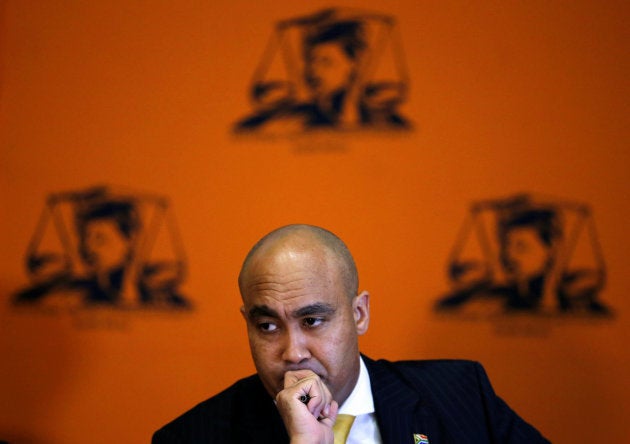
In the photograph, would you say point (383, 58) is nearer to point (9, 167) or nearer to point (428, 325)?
point (428, 325)

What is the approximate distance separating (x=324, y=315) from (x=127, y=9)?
1.57 m

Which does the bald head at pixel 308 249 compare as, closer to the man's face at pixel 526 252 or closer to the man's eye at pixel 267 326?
the man's eye at pixel 267 326

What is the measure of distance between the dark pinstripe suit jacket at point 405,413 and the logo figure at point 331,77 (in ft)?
2.94

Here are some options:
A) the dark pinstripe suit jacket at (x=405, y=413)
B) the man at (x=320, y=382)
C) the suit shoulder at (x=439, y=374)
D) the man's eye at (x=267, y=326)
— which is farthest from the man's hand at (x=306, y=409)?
the suit shoulder at (x=439, y=374)

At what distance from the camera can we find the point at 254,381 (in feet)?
5.74

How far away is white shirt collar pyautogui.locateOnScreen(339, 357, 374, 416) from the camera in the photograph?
5.40 ft

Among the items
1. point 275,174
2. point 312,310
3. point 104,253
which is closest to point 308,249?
point 312,310

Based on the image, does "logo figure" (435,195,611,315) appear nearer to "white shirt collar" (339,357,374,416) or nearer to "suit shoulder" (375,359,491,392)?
"suit shoulder" (375,359,491,392)

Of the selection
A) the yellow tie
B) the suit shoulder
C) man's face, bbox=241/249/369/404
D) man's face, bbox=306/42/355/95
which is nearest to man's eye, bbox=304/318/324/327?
man's face, bbox=241/249/369/404

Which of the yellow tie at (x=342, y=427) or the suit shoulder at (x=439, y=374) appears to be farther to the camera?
the suit shoulder at (x=439, y=374)

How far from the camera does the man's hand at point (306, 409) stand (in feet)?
4.39

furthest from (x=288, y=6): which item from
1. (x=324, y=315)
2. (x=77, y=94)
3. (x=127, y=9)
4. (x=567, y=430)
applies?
(x=567, y=430)

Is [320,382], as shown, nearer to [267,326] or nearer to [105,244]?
[267,326]

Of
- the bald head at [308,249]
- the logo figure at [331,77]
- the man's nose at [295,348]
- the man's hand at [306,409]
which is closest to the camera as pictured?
the man's hand at [306,409]
